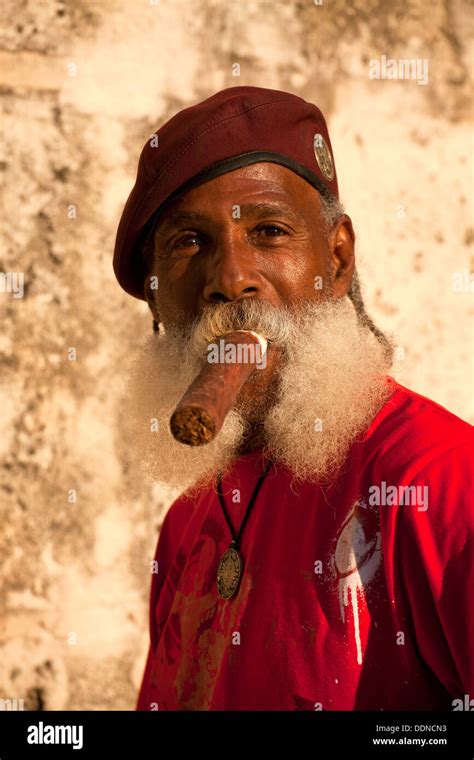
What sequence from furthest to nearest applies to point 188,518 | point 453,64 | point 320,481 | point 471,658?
1. point 453,64
2. point 188,518
3. point 320,481
4. point 471,658

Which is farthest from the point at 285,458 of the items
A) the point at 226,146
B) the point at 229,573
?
the point at 226,146

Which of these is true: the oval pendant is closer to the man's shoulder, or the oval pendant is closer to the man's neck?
the man's neck

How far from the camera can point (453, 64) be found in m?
4.39

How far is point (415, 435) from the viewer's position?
2.21 m

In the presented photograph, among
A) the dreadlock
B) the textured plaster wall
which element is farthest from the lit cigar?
the textured plaster wall

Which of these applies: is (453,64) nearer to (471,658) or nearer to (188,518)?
(188,518)

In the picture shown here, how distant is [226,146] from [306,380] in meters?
0.68

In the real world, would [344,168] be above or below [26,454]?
above

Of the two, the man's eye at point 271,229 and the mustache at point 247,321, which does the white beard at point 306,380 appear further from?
the man's eye at point 271,229

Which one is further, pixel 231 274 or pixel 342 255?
pixel 342 255

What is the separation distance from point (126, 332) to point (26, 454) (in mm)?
676

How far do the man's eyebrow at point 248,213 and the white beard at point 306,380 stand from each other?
0.25 m

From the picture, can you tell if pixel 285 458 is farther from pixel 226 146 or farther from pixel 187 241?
pixel 226 146

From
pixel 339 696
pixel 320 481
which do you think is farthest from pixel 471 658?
pixel 320 481
